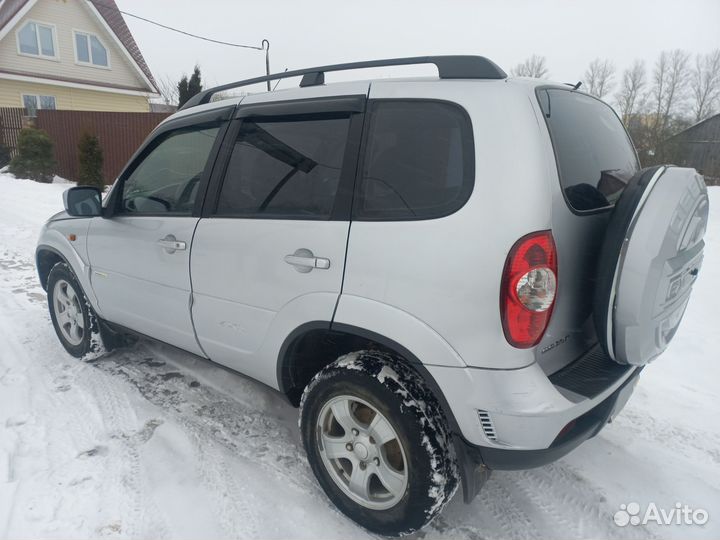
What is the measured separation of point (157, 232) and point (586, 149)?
7.78ft

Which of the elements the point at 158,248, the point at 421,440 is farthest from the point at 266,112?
the point at 421,440

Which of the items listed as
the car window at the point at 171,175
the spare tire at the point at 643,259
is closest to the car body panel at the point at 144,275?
the car window at the point at 171,175

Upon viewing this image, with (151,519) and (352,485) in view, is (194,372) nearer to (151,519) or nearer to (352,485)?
(151,519)

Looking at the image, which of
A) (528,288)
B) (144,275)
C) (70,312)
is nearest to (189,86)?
(70,312)

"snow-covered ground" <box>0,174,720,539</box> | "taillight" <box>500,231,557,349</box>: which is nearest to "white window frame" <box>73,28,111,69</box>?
"snow-covered ground" <box>0,174,720,539</box>

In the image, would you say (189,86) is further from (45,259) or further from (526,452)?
(526,452)

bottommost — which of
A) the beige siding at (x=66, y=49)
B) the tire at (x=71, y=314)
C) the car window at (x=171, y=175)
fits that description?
the tire at (x=71, y=314)

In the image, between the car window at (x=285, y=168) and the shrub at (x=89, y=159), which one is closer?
the car window at (x=285, y=168)

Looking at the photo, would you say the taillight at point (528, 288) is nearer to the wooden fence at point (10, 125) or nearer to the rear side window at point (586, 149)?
the rear side window at point (586, 149)

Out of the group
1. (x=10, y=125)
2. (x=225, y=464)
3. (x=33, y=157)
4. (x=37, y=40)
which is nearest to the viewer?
(x=225, y=464)

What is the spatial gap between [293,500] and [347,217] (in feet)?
4.68

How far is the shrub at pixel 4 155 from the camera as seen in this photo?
54.6ft

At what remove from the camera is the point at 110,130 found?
15195mm

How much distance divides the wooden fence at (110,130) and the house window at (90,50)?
8.08 meters
